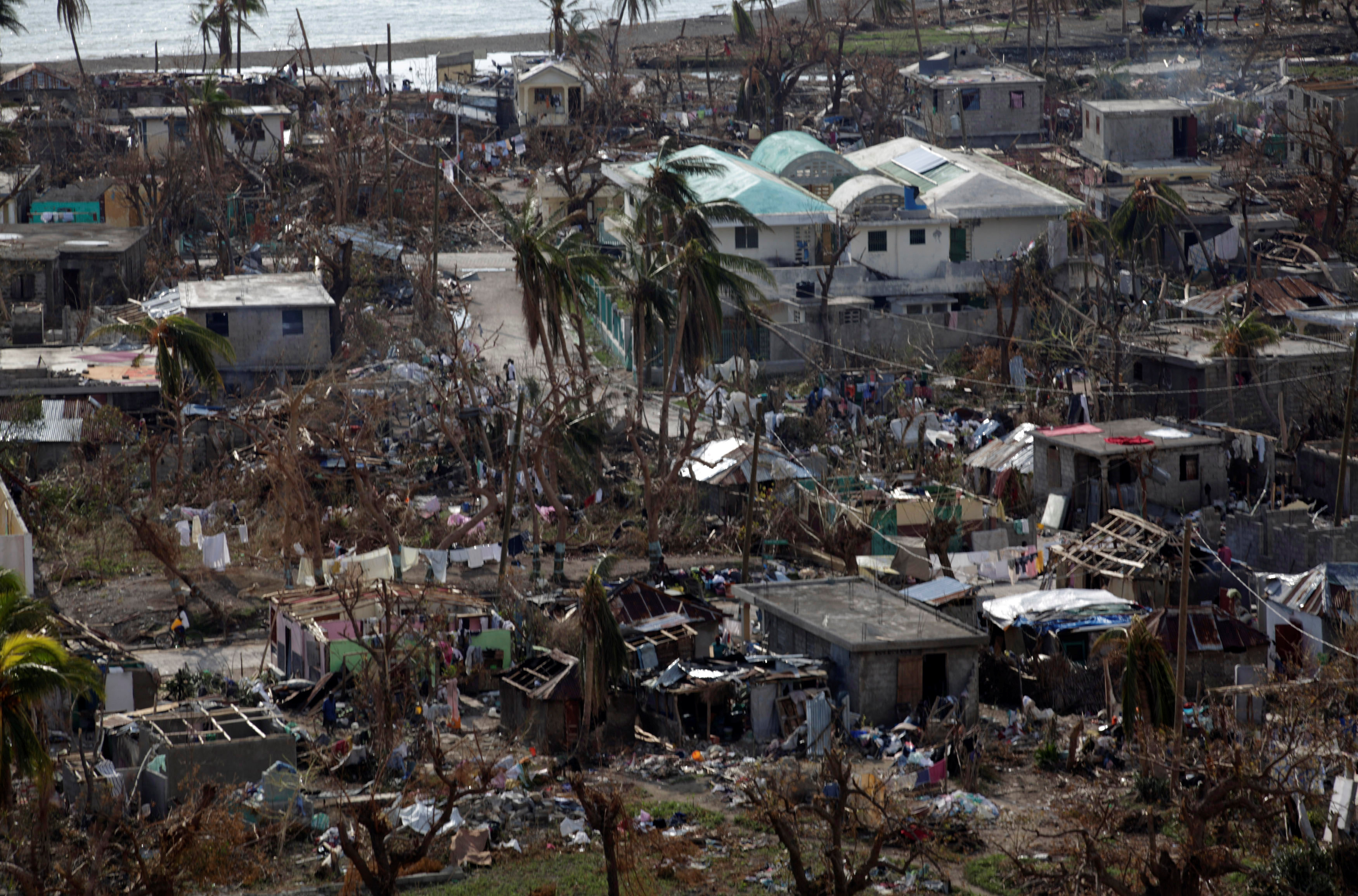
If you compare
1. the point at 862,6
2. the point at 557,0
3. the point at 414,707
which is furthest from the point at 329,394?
the point at 862,6

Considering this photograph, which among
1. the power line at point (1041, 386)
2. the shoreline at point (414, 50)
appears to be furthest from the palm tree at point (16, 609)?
the shoreline at point (414, 50)

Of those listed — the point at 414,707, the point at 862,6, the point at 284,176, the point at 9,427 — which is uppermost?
the point at 862,6

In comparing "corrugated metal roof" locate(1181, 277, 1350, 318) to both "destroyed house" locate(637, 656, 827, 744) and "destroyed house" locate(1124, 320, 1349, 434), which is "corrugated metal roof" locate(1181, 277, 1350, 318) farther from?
"destroyed house" locate(637, 656, 827, 744)

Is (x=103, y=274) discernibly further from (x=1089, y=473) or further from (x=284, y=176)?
(x=1089, y=473)

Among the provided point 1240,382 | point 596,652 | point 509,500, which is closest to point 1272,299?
point 1240,382

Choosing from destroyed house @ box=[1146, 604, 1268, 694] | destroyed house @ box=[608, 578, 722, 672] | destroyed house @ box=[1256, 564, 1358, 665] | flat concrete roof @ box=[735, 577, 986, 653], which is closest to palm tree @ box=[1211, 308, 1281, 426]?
destroyed house @ box=[1256, 564, 1358, 665]

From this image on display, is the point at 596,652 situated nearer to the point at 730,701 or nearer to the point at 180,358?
the point at 730,701
